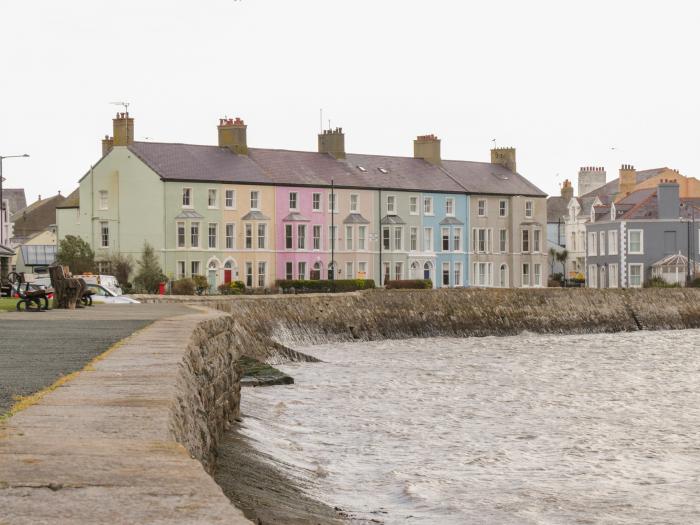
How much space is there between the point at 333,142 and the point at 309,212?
6995 millimetres

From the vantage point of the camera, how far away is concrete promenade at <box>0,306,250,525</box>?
5.72 metres

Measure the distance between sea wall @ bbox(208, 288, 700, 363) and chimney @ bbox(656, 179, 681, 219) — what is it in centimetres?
2344

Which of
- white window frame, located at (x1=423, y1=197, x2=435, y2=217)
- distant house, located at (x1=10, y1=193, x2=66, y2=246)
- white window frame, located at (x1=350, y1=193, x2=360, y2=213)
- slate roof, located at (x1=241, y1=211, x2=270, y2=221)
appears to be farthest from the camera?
distant house, located at (x1=10, y1=193, x2=66, y2=246)

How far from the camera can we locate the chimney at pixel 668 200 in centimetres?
9794

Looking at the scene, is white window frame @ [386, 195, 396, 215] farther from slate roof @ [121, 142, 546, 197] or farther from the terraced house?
slate roof @ [121, 142, 546, 197]

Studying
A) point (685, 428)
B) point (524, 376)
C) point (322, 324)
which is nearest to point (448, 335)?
point (322, 324)

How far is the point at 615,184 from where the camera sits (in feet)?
391

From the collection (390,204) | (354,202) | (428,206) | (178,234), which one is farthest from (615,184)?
(178,234)

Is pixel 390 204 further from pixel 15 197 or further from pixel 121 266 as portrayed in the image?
pixel 15 197

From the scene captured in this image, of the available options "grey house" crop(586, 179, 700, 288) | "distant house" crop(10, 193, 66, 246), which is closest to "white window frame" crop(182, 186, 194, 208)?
"grey house" crop(586, 179, 700, 288)

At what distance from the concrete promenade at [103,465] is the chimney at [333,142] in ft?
274

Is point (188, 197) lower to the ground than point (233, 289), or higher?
higher

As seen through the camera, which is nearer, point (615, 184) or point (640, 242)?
point (640, 242)

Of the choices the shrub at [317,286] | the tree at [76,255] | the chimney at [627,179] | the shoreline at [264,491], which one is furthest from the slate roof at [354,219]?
the shoreline at [264,491]
